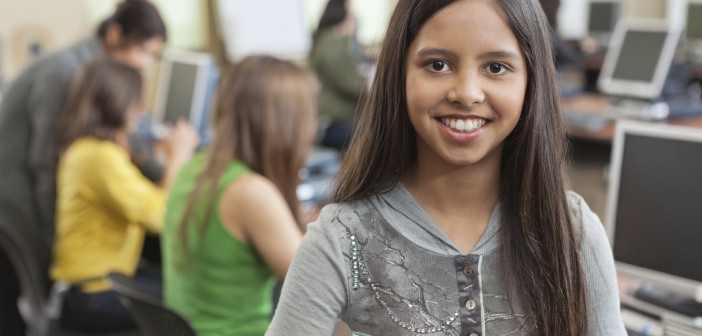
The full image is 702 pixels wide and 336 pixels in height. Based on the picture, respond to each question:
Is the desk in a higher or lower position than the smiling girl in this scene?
lower

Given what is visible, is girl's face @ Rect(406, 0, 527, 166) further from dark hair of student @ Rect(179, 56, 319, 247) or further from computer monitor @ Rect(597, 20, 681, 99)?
computer monitor @ Rect(597, 20, 681, 99)

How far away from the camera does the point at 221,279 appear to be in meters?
1.73

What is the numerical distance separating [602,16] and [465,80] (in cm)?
796

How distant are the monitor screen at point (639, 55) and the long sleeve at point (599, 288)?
11.2 feet

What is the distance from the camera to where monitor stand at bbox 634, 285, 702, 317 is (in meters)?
1.61

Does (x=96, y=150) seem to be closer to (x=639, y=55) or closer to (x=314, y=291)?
(x=314, y=291)

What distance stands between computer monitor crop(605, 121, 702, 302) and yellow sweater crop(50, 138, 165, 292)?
1.34 m

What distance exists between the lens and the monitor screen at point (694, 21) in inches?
257

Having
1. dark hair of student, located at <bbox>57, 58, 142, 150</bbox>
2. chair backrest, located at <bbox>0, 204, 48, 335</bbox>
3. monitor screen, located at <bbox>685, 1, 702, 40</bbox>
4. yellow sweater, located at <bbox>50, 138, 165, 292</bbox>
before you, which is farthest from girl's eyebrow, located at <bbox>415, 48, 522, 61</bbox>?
monitor screen, located at <bbox>685, 1, 702, 40</bbox>

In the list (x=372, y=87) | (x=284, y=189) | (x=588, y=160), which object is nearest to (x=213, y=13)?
(x=588, y=160)

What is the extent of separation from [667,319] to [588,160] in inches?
162

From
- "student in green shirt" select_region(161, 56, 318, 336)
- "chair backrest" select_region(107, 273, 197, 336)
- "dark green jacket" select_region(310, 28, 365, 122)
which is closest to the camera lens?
"chair backrest" select_region(107, 273, 197, 336)

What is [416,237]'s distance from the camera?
0.86 meters

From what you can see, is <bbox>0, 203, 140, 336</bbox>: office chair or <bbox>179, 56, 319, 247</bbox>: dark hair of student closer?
<bbox>179, 56, 319, 247</bbox>: dark hair of student
